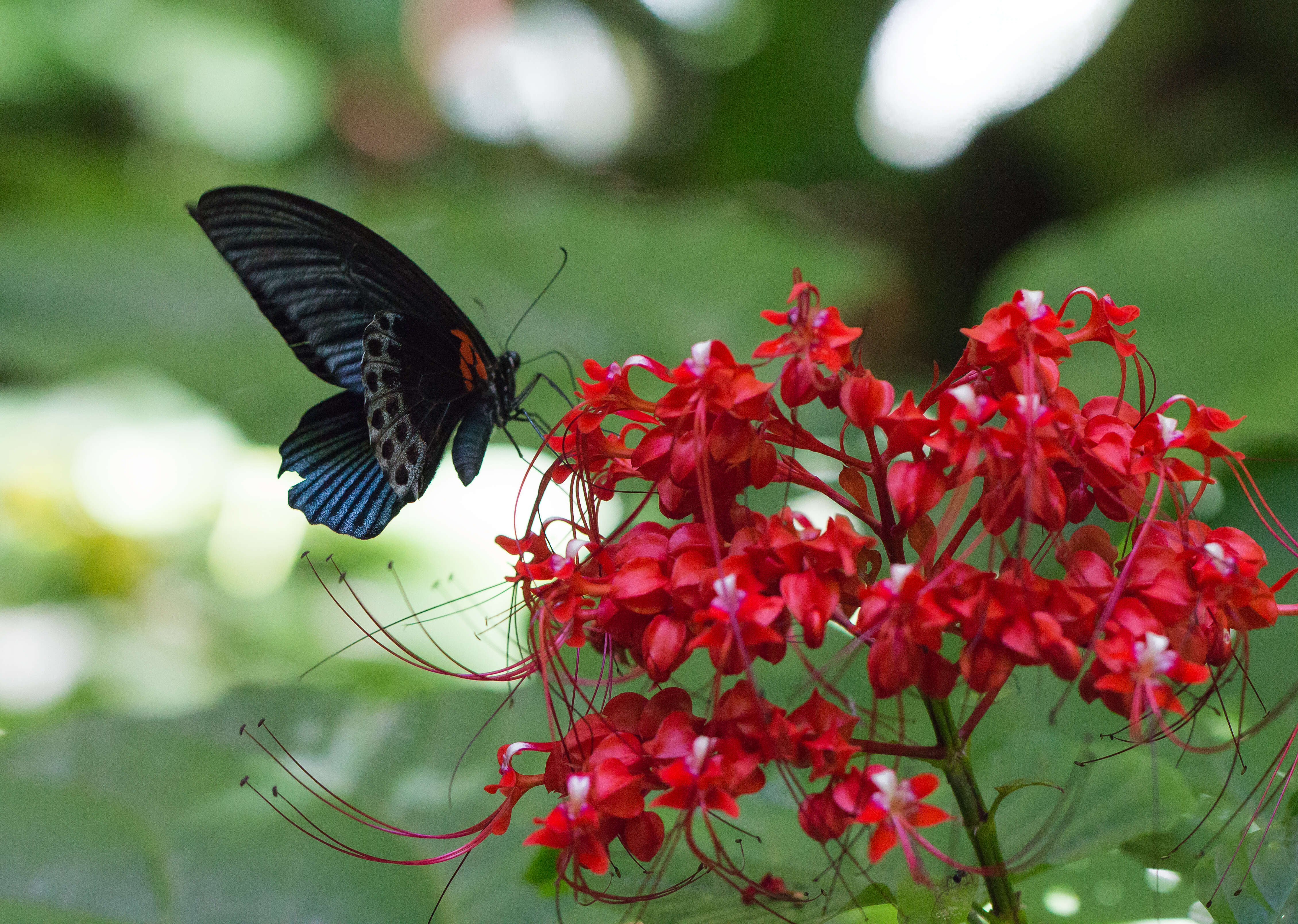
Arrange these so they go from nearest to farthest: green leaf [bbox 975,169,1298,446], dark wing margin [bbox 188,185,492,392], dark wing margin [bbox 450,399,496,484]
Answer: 1. dark wing margin [bbox 188,185,492,392]
2. dark wing margin [bbox 450,399,496,484]
3. green leaf [bbox 975,169,1298,446]

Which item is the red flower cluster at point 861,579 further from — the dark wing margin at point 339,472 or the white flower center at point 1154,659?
the dark wing margin at point 339,472

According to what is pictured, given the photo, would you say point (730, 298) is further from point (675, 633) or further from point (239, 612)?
point (675, 633)

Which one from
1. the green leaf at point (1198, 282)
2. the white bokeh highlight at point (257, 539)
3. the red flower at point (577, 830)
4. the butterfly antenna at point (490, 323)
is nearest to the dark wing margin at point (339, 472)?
the red flower at point (577, 830)

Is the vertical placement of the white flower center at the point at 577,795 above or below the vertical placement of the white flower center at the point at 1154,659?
below

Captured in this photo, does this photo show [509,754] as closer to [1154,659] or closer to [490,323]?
[1154,659]

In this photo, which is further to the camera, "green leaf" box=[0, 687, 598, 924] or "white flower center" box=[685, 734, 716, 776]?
"green leaf" box=[0, 687, 598, 924]

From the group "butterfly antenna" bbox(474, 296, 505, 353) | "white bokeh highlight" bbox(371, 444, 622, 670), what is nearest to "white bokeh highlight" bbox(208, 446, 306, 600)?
"white bokeh highlight" bbox(371, 444, 622, 670)

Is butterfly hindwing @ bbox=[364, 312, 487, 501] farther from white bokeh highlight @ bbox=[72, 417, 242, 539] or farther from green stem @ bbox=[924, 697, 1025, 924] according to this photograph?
white bokeh highlight @ bbox=[72, 417, 242, 539]
